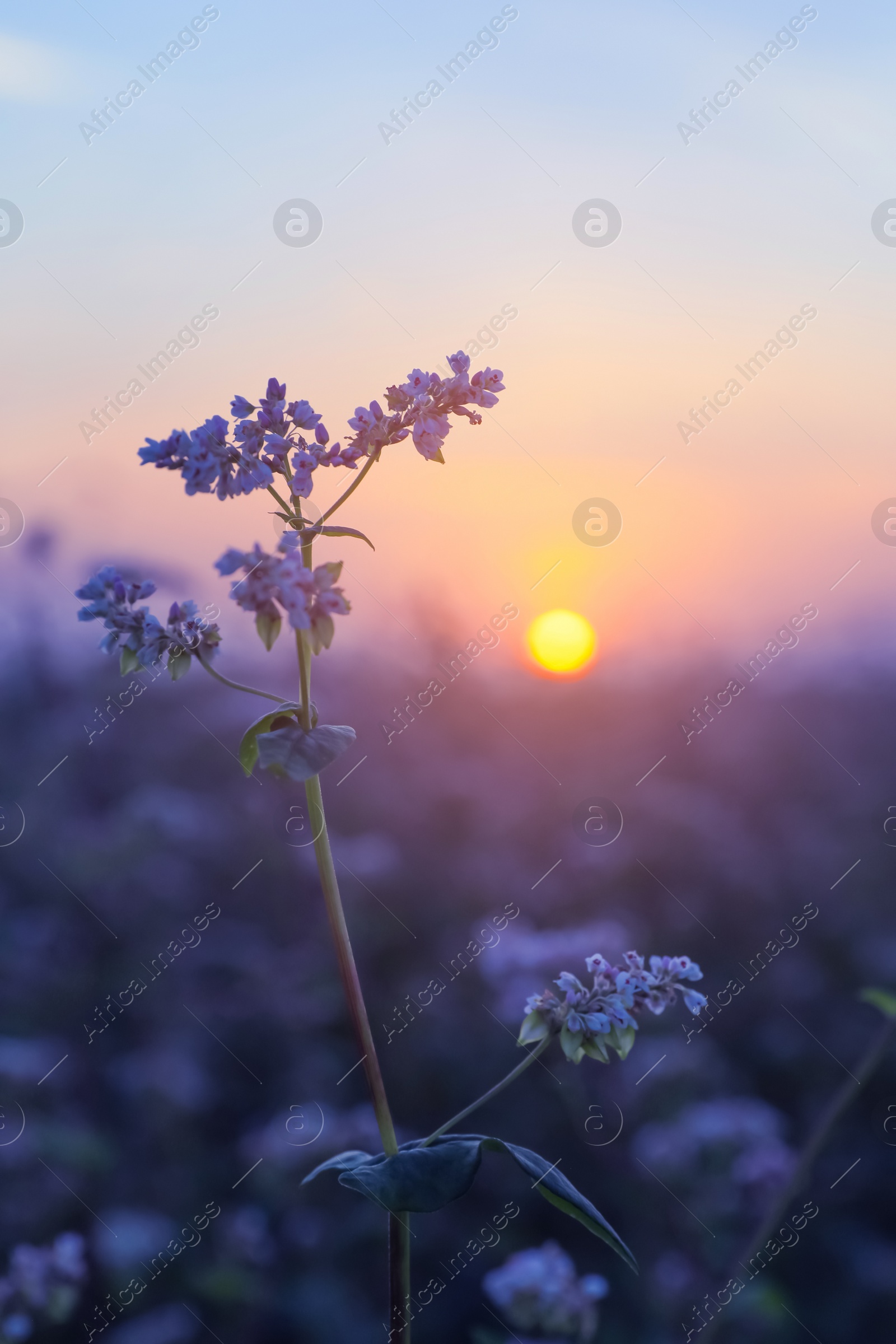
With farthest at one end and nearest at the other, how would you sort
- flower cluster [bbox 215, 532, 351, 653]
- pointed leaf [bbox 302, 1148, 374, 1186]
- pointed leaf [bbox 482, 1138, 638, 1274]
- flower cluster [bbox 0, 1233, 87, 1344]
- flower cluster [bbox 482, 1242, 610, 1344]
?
1. flower cluster [bbox 0, 1233, 87, 1344]
2. flower cluster [bbox 482, 1242, 610, 1344]
3. pointed leaf [bbox 302, 1148, 374, 1186]
4. pointed leaf [bbox 482, 1138, 638, 1274]
5. flower cluster [bbox 215, 532, 351, 653]

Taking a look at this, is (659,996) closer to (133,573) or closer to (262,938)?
(133,573)

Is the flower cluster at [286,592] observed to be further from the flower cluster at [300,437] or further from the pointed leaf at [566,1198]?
the pointed leaf at [566,1198]

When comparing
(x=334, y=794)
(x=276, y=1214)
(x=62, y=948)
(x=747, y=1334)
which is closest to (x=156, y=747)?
(x=334, y=794)

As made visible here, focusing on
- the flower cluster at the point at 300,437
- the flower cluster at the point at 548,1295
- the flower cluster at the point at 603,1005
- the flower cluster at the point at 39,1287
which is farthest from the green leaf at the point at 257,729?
the flower cluster at the point at 39,1287

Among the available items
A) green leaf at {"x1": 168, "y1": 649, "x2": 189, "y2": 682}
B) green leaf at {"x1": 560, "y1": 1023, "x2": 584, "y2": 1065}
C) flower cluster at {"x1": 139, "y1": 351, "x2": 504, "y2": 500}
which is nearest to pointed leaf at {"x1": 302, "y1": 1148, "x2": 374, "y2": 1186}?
green leaf at {"x1": 560, "y1": 1023, "x2": 584, "y2": 1065}

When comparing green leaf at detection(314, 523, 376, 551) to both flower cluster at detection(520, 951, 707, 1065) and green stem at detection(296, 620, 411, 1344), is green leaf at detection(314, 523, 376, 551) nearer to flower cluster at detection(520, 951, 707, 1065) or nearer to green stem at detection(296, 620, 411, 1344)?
green stem at detection(296, 620, 411, 1344)

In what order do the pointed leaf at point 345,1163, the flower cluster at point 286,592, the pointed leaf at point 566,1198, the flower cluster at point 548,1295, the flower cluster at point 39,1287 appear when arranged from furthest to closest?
1. the flower cluster at point 39,1287
2. the flower cluster at point 548,1295
3. the pointed leaf at point 345,1163
4. the pointed leaf at point 566,1198
5. the flower cluster at point 286,592
